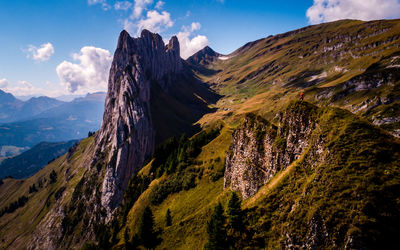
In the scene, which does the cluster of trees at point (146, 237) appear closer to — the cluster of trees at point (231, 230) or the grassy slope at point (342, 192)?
the cluster of trees at point (231, 230)

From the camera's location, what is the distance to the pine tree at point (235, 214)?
85.7 ft

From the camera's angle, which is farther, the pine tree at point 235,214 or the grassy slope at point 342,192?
the pine tree at point 235,214

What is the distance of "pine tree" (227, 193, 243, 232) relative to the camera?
26.1m

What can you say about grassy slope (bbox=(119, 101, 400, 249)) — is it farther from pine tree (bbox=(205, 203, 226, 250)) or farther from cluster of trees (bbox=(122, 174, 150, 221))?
cluster of trees (bbox=(122, 174, 150, 221))

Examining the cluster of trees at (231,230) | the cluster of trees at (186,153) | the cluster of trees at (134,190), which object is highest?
the cluster of trees at (186,153)

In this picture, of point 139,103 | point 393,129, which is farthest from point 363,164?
point 139,103

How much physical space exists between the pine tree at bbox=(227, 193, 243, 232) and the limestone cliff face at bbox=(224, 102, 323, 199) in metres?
7.91

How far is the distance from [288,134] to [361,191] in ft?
40.9

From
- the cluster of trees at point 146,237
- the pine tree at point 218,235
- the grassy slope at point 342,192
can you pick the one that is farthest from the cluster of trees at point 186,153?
the grassy slope at point 342,192

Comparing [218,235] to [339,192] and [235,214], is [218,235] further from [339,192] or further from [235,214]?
[339,192]

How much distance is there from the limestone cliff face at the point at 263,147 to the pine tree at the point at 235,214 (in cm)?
791

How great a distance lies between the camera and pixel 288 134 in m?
28.4

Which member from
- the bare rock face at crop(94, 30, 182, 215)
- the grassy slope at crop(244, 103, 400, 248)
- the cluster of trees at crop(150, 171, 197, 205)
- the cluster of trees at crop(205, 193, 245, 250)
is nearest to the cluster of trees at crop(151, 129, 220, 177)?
the cluster of trees at crop(150, 171, 197, 205)

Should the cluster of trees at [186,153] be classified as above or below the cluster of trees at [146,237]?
above
